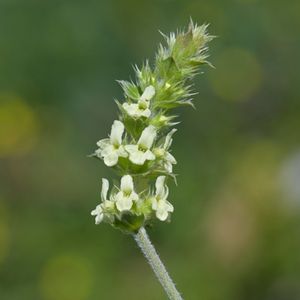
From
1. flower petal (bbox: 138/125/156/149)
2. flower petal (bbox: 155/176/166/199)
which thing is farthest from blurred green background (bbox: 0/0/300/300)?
flower petal (bbox: 138/125/156/149)

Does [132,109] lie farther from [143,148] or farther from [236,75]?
[236,75]

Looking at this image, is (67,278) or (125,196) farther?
(67,278)

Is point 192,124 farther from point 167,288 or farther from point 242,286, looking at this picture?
point 167,288

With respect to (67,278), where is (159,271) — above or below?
below

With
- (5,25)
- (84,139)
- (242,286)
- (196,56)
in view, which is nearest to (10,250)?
(84,139)

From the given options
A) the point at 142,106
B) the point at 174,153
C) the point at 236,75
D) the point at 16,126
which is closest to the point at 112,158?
the point at 142,106

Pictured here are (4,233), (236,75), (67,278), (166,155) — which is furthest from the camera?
(236,75)
